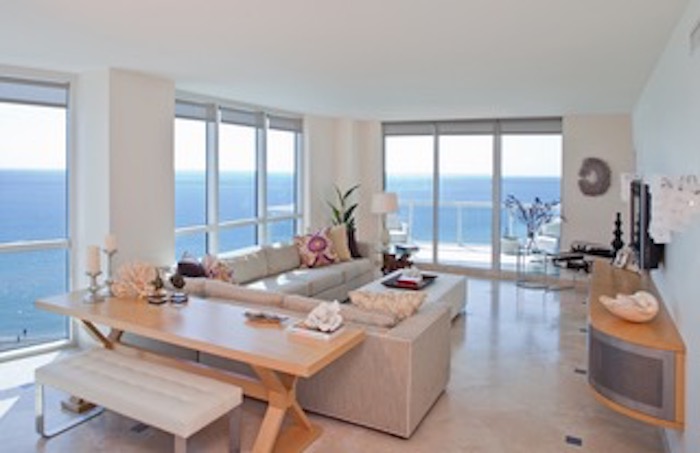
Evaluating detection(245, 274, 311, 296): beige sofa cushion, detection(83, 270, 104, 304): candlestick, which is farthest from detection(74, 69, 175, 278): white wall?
detection(83, 270, 104, 304): candlestick

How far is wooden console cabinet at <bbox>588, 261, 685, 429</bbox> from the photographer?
263 centimetres

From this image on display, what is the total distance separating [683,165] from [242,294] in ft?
9.53

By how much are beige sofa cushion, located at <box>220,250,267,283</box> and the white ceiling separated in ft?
5.94

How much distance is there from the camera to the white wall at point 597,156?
7141mm

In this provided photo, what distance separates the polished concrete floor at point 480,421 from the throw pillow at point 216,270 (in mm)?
1461

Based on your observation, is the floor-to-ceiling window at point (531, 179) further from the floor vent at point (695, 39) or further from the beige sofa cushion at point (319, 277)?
the floor vent at point (695, 39)

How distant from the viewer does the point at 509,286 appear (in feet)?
24.4

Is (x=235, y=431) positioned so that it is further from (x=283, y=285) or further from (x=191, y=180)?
(x=191, y=180)

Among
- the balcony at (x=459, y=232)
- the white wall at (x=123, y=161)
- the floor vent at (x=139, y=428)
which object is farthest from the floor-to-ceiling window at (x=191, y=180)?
the balcony at (x=459, y=232)

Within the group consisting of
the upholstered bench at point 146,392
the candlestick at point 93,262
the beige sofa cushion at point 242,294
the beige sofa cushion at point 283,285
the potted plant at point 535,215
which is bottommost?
the upholstered bench at point 146,392

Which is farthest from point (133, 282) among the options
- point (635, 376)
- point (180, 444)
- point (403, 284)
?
point (635, 376)

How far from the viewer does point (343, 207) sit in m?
8.46

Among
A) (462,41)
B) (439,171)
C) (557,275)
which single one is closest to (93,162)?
(462,41)

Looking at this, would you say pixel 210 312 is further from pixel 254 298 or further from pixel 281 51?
pixel 281 51
